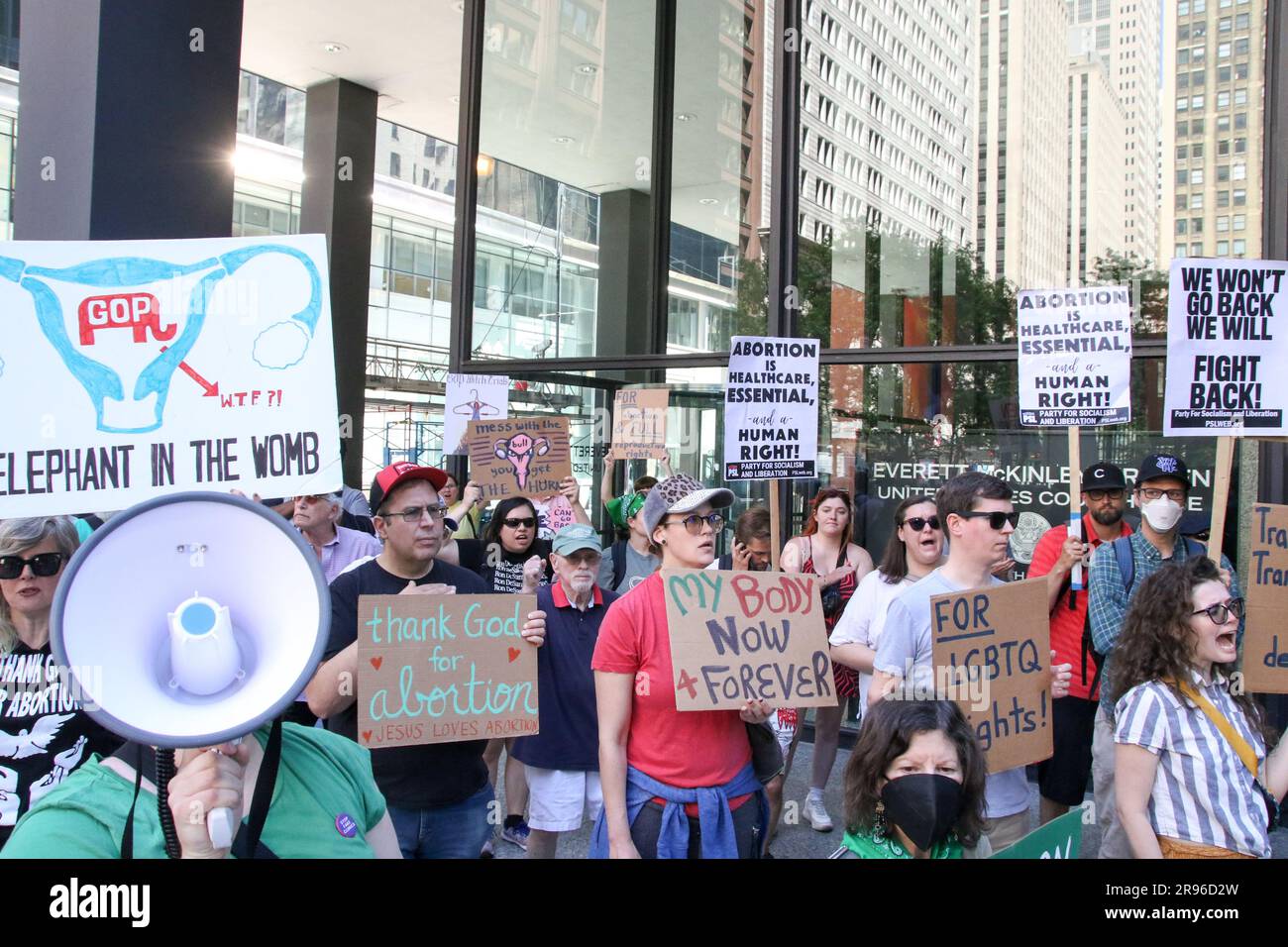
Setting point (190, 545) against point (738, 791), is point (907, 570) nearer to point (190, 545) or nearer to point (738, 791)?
point (738, 791)

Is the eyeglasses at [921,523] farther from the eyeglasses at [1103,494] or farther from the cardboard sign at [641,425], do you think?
the cardboard sign at [641,425]

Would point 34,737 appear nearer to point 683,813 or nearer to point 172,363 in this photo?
point 172,363

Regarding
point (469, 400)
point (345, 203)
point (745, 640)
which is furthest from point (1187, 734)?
point (345, 203)

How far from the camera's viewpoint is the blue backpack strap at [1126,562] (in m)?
4.40

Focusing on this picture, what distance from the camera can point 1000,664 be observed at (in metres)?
3.07

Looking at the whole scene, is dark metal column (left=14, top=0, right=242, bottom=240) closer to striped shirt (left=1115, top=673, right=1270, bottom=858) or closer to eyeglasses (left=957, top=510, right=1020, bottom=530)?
eyeglasses (left=957, top=510, right=1020, bottom=530)

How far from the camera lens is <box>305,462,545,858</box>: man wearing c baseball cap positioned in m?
3.13

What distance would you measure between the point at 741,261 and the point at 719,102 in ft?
4.37

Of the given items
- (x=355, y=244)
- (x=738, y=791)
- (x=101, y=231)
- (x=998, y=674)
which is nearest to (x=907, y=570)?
(x=998, y=674)

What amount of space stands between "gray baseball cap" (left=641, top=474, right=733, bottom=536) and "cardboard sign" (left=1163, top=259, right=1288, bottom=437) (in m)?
2.00

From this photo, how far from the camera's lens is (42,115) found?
18.5 feet

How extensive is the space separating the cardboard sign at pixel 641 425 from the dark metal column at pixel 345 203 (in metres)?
4.84

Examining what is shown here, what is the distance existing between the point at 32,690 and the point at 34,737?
0.11m

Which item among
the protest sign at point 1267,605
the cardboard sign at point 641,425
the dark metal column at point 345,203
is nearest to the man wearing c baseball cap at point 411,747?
the protest sign at point 1267,605
